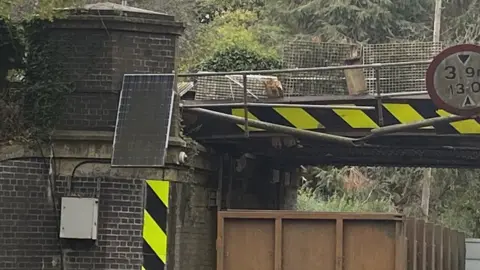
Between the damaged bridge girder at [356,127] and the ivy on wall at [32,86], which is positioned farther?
the damaged bridge girder at [356,127]

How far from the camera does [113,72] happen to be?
11.3 metres

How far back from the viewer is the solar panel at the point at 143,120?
422 inches

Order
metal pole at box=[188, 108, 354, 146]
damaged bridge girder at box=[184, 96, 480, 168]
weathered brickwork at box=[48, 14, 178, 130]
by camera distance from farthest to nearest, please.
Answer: damaged bridge girder at box=[184, 96, 480, 168] < metal pole at box=[188, 108, 354, 146] < weathered brickwork at box=[48, 14, 178, 130]

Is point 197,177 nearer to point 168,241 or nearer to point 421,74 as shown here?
point 168,241

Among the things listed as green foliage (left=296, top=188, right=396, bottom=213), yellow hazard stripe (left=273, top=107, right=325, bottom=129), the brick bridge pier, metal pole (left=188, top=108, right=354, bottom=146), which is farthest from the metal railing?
green foliage (left=296, top=188, right=396, bottom=213)

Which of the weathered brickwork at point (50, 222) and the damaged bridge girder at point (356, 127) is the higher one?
the damaged bridge girder at point (356, 127)

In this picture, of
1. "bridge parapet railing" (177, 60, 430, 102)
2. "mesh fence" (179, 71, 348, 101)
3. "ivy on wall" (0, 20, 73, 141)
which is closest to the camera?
"ivy on wall" (0, 20, 73, 141)

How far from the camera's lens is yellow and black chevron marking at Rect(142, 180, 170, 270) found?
10922 mm

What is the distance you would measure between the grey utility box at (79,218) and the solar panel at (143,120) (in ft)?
1.93

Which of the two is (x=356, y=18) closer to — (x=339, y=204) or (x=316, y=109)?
(x=339, y=204)

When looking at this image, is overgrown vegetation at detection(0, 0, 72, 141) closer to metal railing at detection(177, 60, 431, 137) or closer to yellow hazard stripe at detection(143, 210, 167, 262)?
yellow hazard stripe at detection(143, 210, 167, 262)

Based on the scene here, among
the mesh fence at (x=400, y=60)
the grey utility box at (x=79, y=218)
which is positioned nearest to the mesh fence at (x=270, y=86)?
the mesh fence at (x=400, y=60)

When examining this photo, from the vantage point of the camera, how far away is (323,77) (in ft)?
41.8

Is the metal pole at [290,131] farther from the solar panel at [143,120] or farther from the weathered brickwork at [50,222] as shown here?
the weathered brickwork at [50,222]
